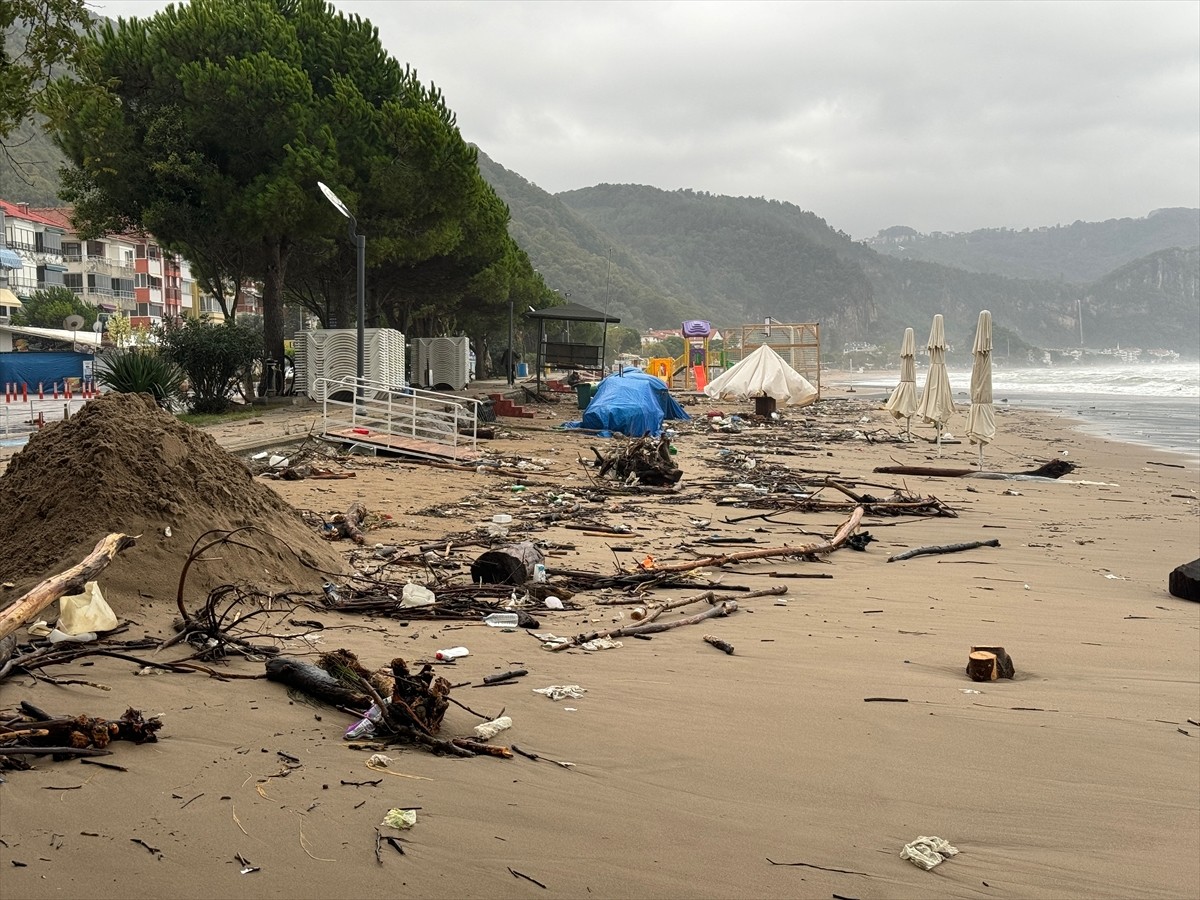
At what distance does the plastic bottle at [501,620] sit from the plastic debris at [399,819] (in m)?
2.43

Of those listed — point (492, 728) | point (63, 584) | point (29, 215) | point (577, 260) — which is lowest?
point (492, 728)

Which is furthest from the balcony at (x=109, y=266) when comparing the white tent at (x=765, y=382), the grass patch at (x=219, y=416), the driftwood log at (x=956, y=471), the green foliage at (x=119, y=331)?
the driftwood log at (x=956, y=471)

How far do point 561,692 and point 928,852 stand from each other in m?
1.72

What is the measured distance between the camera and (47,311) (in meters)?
69.6

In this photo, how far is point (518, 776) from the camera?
338cm

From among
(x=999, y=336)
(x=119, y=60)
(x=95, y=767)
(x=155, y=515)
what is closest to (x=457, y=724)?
(x=95, y=767)

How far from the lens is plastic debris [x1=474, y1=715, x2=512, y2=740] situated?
3693 millimetres

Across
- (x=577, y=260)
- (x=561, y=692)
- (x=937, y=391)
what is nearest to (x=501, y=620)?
(x=561, y=692)

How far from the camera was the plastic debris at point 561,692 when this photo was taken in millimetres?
4227

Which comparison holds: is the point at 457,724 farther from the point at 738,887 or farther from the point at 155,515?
the point at 155,515

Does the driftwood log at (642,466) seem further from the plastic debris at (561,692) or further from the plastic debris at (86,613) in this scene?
the plastic debris at (86,613)

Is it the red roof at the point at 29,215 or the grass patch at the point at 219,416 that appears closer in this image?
the grass patch at the point at 219,416

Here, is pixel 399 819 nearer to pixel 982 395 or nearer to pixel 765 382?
pixel 982 395

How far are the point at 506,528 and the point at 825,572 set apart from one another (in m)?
3.03
